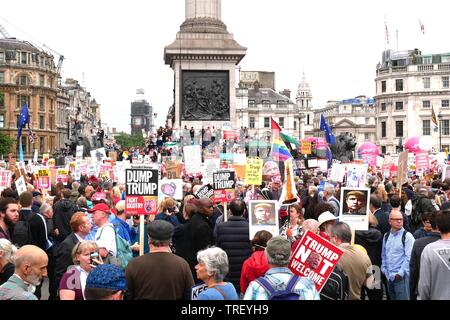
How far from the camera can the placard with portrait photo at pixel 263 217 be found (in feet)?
32.3

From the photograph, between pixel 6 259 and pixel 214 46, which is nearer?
pixel 6 259

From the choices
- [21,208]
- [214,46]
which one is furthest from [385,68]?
[21,208]

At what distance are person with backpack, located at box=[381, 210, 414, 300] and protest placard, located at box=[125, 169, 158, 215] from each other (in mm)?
3510

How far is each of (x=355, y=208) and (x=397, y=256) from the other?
87cm

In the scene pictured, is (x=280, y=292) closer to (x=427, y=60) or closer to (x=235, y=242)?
(x=235, y=242)

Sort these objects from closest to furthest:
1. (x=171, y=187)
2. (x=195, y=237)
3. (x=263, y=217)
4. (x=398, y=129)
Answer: (x=263, y=217) < (x=195, y=237) < (x=171, y=187) < (x=398, y=129)

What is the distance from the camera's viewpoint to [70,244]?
8.74 m

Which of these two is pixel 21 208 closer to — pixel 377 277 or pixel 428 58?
pixel 377 277

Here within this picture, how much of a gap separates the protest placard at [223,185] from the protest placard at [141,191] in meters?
3.14

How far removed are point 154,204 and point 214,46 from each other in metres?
34.6

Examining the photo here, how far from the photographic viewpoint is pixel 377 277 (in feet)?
33.0

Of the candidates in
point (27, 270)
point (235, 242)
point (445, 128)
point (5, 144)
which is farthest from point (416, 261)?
point (445, 128)

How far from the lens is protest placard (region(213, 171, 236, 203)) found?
1385 centimetres

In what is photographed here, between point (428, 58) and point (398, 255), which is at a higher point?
point (428, 58)
